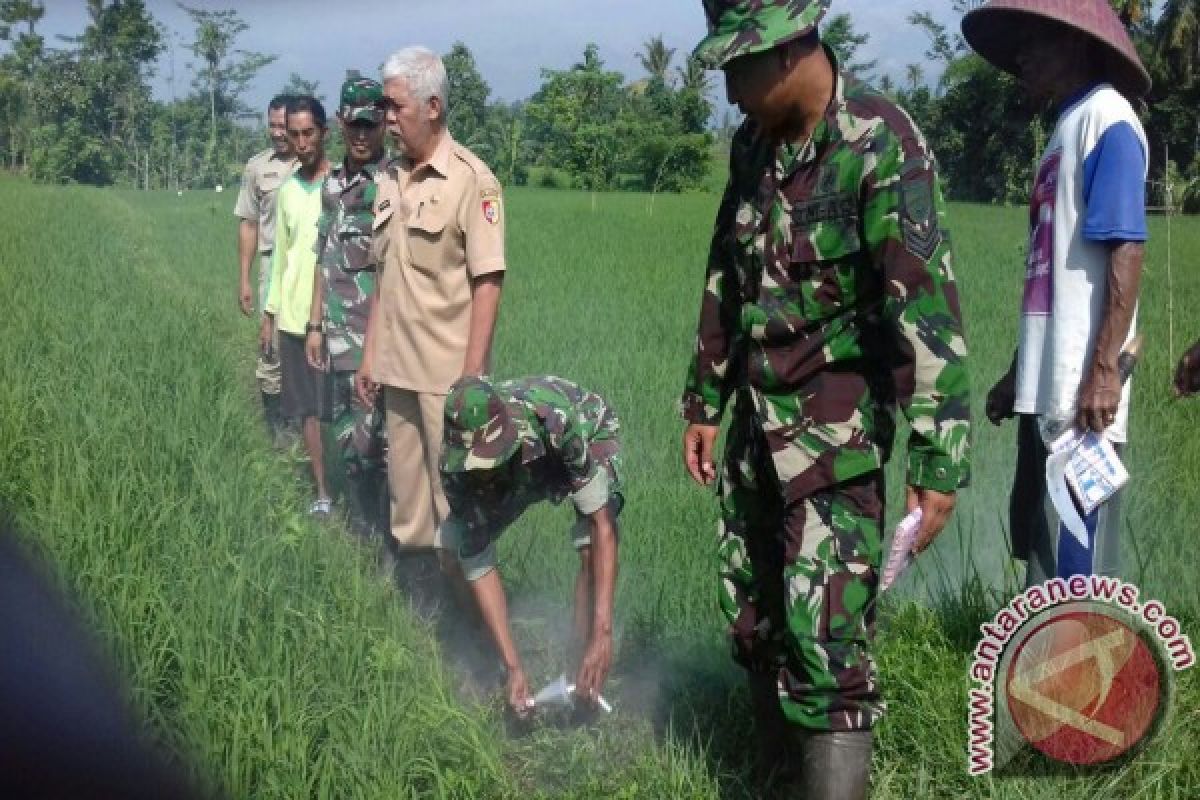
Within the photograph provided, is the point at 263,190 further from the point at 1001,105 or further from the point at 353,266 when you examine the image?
the point at 1001,105

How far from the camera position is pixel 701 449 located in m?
2.35

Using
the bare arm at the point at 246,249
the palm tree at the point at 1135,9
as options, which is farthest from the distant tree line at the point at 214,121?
the bare arm at the point at 246,249

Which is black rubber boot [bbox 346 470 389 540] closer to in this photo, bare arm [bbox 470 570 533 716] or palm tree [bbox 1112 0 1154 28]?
bare arm [bbox 470 570 533 716]

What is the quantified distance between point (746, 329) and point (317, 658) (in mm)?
1192

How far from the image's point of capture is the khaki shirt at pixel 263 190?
16.9 ft

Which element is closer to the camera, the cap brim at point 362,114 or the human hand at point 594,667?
the human hand at point 594,667

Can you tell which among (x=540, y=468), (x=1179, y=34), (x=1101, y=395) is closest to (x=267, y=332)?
(x=540, y=468)

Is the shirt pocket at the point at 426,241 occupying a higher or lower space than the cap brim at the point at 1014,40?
lower

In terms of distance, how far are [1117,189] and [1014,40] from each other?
0.51 m

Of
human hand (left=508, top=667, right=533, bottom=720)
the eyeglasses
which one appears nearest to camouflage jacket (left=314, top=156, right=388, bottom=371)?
the eyeglasses

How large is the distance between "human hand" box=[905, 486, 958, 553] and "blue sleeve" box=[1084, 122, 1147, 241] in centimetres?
69

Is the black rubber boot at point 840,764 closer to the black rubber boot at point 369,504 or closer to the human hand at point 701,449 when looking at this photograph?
the human hand at point 701,449

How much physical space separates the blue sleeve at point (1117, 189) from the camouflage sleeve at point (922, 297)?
1.68ft

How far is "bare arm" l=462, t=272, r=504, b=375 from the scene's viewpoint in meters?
3.16
